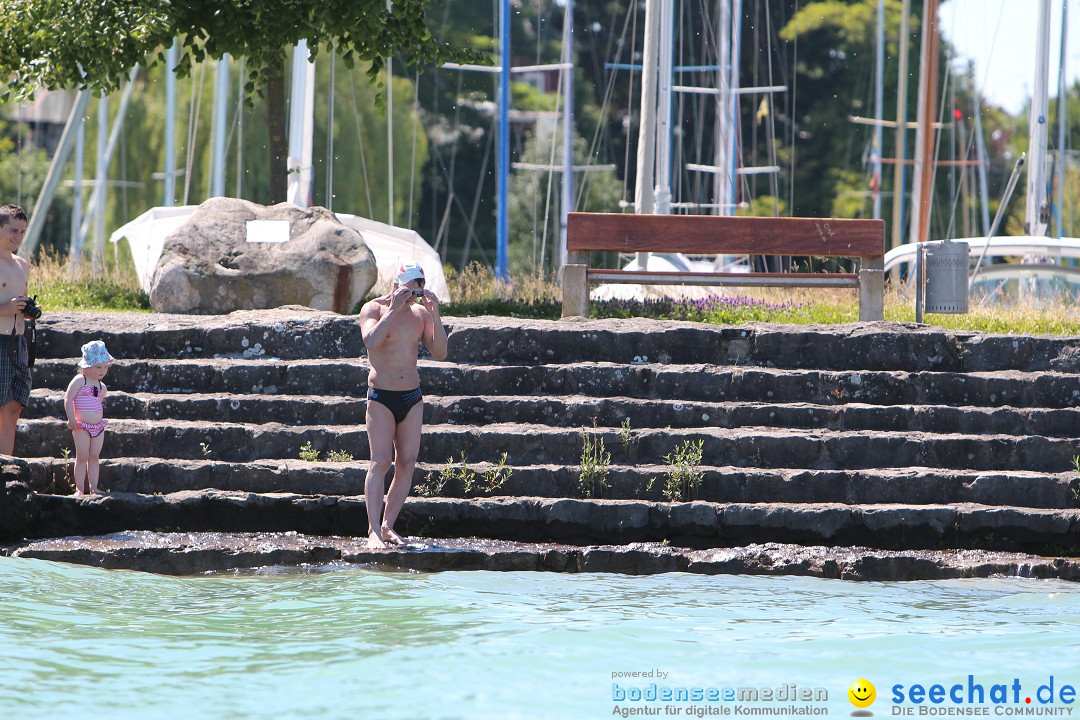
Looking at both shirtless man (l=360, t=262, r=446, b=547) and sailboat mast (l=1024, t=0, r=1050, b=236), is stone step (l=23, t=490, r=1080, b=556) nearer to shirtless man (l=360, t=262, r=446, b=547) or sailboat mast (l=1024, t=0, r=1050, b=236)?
shirtless man (l=360, t=262, r=446, b=547)

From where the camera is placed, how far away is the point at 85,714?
5.12m

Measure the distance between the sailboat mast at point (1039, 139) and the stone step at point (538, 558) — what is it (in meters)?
11.3

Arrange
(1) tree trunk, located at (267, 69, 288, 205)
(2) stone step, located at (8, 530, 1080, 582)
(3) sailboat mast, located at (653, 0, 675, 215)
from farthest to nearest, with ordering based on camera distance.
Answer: (3) sailboat mast, located at (653, 0, 675, 215) < (1) tree trunk, located at (267, 69, 288, 205) < (2) stone step, located at (8, 530, 1080, 582)

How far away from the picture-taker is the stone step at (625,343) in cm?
984

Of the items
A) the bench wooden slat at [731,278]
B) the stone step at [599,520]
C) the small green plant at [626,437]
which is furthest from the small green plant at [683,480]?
the bench wooden slat at [731,278]

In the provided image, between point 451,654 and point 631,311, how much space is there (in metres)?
6.81

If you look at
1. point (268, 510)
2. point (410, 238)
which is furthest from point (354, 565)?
point (410, 238)

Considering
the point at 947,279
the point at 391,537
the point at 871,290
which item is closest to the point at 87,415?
the point at 391,537

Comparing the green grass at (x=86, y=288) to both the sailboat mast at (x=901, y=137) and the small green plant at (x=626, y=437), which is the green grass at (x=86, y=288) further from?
the sailboat mast at (x=901, y=137)

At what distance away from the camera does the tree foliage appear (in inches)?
504

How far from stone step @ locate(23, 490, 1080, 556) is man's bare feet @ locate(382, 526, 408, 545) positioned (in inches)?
20.5

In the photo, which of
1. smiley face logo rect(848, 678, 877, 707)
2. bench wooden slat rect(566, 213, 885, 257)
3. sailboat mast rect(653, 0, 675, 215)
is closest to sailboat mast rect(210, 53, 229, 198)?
sailboat mast rect(653, 0, 675, 215)

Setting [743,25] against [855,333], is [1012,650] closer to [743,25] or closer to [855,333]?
[855,333]

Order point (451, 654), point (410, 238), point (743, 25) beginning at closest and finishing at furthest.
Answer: point (451, 654), point (410, 238), point (743, 25)
